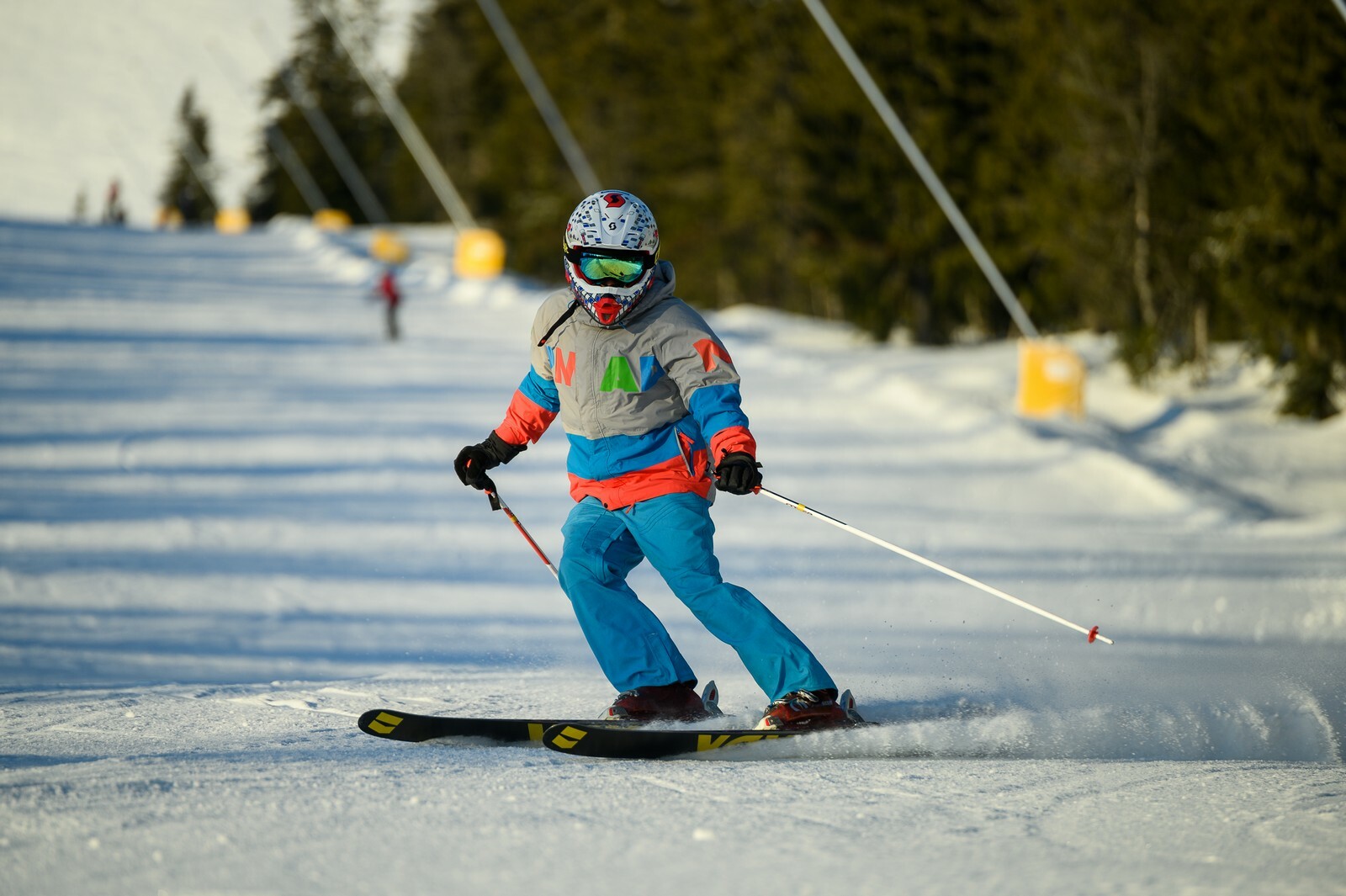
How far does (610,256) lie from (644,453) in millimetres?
678

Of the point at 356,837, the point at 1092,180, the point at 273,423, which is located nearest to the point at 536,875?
the point at 356,837

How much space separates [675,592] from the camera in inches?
179

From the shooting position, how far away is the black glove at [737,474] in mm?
4250

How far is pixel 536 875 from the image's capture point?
9.86 ft

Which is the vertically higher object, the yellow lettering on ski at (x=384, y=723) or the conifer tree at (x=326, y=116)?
the conifer tree at (x=326, y=116)

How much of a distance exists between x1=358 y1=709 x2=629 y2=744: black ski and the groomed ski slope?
0.24 feet

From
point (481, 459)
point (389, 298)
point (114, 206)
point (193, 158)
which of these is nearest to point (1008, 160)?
point (389, 298)

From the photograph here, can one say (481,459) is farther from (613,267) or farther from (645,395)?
(613,267)

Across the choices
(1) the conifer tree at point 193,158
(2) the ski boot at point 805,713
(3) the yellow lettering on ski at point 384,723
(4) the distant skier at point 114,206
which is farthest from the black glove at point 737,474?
(1) the conifer tree at point 193,158

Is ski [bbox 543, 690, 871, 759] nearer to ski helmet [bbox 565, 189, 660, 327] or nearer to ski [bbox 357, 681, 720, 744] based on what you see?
ski [bbox 357, 681, 720, 744]

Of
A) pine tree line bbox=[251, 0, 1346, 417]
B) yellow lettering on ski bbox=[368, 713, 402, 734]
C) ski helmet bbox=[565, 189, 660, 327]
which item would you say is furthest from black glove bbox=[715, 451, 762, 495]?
pine tree line bbox=[251, 0, 1346, 417]

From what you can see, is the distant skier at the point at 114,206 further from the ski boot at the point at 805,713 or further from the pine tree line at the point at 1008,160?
the ski boot at the point at 805,713

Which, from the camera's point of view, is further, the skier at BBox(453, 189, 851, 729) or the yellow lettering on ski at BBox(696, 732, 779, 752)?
the skier at BBox(453, 189, 851, 729)

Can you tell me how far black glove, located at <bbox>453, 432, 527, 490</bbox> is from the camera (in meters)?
4.90
